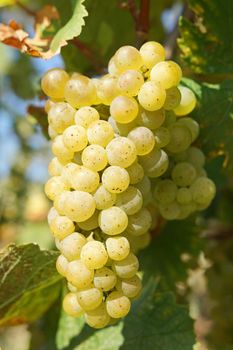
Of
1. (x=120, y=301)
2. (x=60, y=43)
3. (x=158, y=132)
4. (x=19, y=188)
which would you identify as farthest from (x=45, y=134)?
(x=19, y=188)

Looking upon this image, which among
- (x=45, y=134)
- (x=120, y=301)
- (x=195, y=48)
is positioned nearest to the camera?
(x=120, y=301)

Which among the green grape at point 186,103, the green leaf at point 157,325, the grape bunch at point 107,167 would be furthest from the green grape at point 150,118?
the green leaf at point 157,325

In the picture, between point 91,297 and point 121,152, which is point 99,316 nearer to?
point 91,297

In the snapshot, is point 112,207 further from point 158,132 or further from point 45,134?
point 45,134

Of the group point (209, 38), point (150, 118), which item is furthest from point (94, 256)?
point (209, 38)

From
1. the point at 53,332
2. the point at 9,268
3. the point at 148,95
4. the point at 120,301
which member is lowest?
the point at 53,332
